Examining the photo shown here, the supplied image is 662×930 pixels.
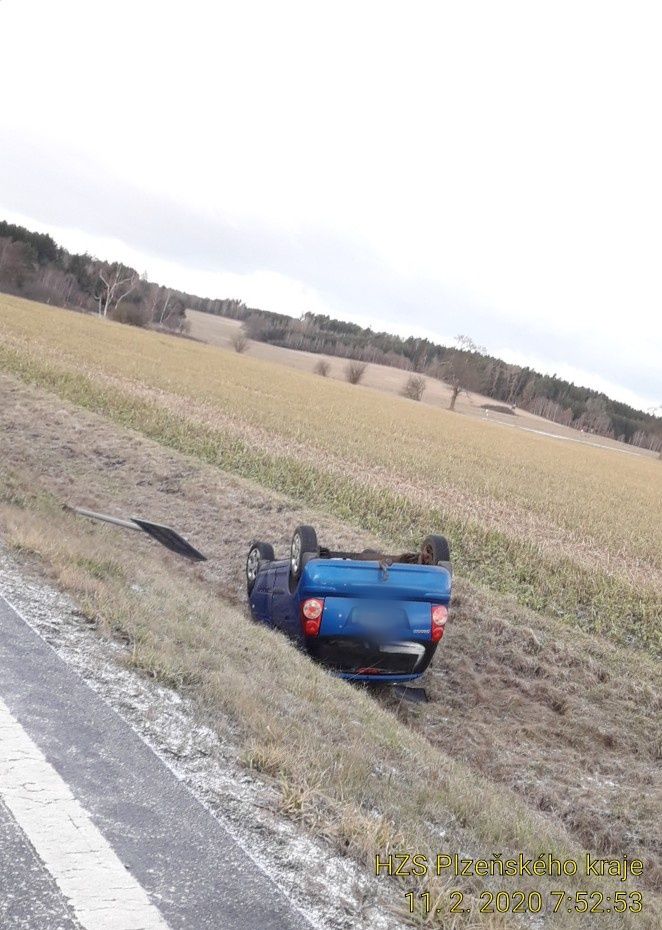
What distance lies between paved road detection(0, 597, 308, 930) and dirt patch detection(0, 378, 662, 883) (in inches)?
146

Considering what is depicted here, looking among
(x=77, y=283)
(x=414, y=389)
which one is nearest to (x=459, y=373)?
(x=414, y=389)

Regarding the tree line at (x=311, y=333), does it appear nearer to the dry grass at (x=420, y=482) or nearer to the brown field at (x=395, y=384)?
the brown field at (x=395, y=384)

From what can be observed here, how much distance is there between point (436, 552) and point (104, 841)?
211 inches

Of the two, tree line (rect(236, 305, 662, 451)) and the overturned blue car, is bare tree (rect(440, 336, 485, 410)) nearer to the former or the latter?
tree line (rect(236, 305, 662, 451))


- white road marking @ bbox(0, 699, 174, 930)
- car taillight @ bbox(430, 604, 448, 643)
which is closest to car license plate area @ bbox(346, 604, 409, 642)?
car taillight @ bbox(430, 604, 448, 643)

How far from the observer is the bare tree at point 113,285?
4012 inches

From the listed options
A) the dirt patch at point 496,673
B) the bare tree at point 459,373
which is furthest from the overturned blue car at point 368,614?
the bare tree at point 459,373

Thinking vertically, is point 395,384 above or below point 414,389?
above

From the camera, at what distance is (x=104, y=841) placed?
106 inches

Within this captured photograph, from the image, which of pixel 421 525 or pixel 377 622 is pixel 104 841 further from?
pixel 421 525

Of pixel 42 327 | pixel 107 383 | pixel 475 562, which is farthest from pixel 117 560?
pixel 42 327

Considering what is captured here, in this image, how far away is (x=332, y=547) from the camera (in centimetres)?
1204

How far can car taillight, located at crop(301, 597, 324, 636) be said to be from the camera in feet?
21.2

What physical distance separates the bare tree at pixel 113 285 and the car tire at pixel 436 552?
321ft
